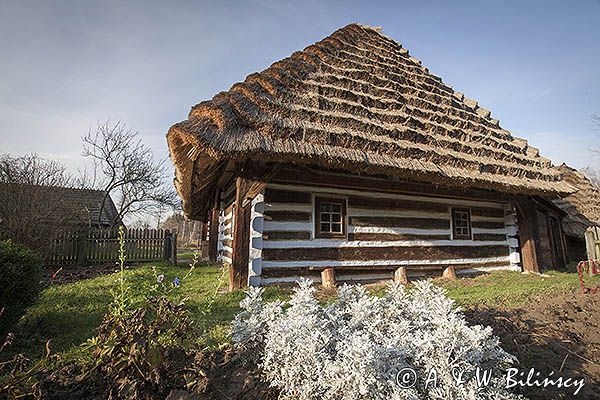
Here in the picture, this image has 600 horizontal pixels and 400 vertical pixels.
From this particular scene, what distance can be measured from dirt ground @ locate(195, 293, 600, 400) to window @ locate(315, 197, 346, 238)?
382 cm

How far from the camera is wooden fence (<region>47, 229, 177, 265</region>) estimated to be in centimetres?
1172

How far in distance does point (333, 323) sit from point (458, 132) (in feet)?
28.6

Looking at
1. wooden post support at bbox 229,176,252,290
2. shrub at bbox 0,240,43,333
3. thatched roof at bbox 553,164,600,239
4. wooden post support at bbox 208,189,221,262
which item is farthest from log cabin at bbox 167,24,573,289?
thatched roof at bbox 553,164,600,239

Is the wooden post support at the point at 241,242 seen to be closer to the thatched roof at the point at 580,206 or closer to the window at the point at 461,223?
the window at the point at 461,223

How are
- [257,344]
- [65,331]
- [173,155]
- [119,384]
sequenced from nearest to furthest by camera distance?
[119,384]
[257,344]
[65,331]
[173,155]

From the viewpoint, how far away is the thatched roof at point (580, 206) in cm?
1509

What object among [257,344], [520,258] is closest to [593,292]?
[520,258]

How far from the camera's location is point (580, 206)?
1603cm

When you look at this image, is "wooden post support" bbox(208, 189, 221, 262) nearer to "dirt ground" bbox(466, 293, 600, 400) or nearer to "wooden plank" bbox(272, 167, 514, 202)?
"wooden plank" bbox(272, 167, 514, 202)

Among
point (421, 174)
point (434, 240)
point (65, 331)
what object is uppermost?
point (421, 174)

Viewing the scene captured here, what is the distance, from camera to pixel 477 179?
26.7 feet

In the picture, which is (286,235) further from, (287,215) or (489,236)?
(489,236)

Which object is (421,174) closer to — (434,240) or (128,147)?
(434,240)

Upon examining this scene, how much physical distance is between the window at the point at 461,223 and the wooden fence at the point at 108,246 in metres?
10.3
